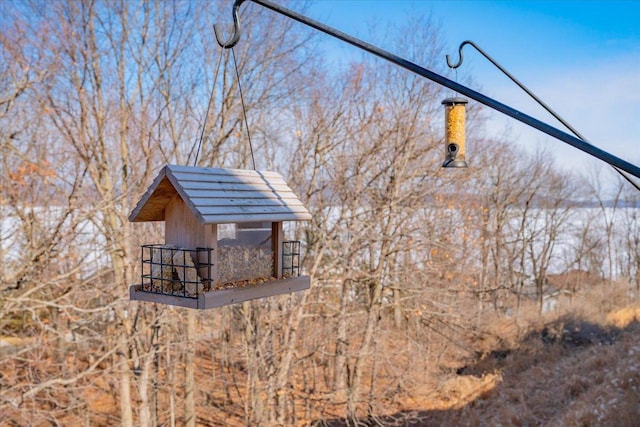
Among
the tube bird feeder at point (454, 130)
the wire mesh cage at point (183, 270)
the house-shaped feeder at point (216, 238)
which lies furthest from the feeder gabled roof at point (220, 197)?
the tube bird feeder at point (454, 130)

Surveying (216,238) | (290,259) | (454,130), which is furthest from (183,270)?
(454,130)

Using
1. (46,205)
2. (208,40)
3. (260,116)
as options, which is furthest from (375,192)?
(46,205)

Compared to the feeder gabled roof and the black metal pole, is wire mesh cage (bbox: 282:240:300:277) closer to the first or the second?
the feeder gabled roof

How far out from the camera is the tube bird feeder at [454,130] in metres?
2.57

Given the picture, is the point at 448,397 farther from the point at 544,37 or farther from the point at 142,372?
the point at 544,37

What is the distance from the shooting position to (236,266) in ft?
9.28

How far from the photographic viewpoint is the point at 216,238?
8.61 feet

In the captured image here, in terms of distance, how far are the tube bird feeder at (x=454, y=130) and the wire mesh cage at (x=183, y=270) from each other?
1.33 m

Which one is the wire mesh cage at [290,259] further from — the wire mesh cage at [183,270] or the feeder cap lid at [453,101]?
the feeder cap lid at [453,101]

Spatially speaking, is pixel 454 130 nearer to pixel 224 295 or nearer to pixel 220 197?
pixel 220 197

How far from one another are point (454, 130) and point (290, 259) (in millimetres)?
1342

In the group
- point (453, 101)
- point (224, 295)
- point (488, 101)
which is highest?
point (453, 101)

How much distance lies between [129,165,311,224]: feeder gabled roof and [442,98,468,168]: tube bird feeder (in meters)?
0.97

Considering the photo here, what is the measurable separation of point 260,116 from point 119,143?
2.43 meters
